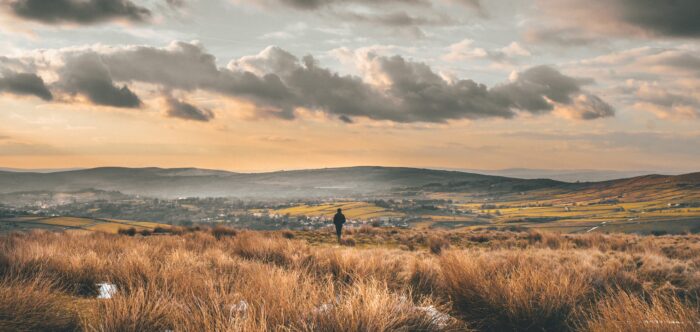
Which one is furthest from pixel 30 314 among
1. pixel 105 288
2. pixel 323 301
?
pixel 323 301

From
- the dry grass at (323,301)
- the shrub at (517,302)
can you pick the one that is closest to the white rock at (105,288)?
the dry grass at (323,301)

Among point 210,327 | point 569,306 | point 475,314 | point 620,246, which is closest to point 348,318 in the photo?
point 210,327

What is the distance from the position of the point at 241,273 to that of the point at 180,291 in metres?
1.93

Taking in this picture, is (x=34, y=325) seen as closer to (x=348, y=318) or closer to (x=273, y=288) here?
(x=273, y=288)

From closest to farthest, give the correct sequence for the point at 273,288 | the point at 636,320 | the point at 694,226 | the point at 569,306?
1. the point at 636,320
2. the point at 273,288
3. the point at 569,306
4. the point at 694,226

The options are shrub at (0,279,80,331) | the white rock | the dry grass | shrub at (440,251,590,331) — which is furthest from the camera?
the white rock

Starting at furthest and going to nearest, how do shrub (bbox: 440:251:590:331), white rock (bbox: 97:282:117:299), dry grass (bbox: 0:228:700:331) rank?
1. white rock (bbox: 97:282:117:299)
2. shrub (bbox: 440:251:590:331)
3. dry grass (bbox: 0:228:700:331)

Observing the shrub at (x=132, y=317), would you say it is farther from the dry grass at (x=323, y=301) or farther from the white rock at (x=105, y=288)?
the white rock at (x=105, y=288)

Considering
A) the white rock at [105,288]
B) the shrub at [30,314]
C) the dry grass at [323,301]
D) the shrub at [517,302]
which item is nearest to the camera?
the dry grass at [323,301]

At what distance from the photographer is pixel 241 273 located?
280 inches

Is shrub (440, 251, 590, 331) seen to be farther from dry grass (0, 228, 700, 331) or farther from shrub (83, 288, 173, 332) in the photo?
shrub (83, 288, 173, 332)

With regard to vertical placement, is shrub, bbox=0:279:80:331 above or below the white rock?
above

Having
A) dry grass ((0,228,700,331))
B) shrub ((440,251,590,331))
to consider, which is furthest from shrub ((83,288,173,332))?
shrub ((440,251,590,331))

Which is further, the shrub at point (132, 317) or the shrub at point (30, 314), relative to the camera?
the shrub at point (30, 314)
